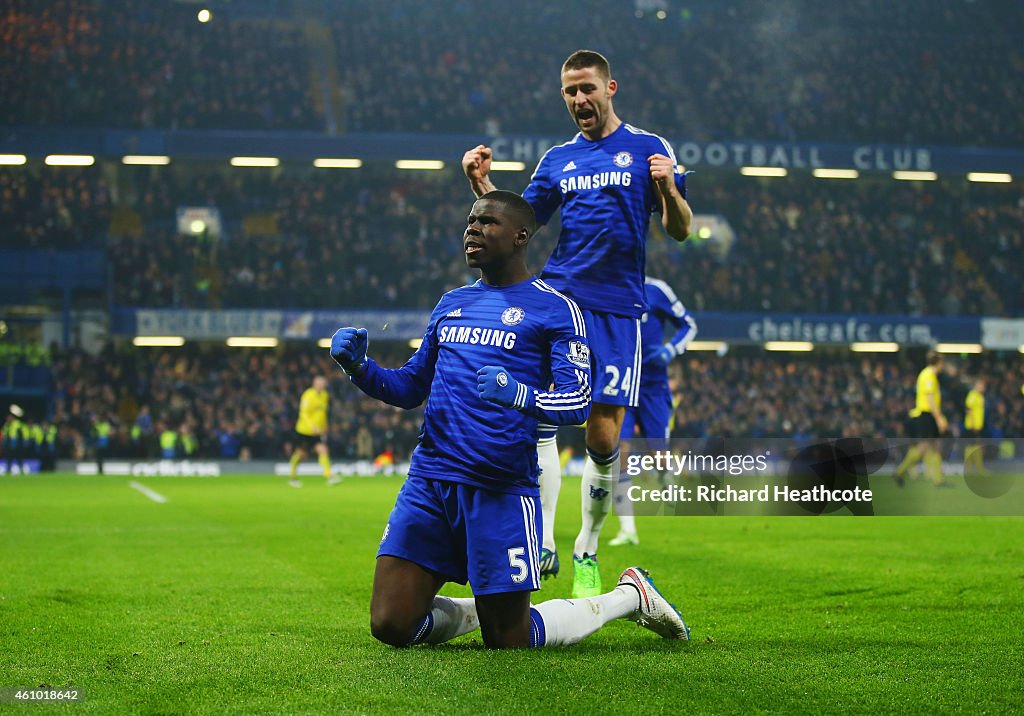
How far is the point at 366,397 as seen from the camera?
3325 cm

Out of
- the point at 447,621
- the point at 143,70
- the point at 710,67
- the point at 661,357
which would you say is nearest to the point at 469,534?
the point at 447,621

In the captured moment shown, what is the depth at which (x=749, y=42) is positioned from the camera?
126 ft

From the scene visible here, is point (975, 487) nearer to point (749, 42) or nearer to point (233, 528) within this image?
point (233, 528)

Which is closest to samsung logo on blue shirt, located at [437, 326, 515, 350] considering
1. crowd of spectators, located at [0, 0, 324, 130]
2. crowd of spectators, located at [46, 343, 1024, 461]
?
crowd of spectators, located at [46, 343, 1024, 461]

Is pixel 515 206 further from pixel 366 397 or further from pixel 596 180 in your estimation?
pixel 366 397

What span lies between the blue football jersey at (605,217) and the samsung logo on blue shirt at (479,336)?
160 centimetres

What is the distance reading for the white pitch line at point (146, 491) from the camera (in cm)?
1745

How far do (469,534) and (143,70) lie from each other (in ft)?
103

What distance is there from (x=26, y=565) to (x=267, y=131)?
984 inches

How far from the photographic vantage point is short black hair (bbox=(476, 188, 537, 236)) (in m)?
5.16

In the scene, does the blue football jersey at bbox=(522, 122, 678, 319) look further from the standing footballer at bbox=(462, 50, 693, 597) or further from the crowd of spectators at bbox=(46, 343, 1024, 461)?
the crowd of spectators at bbox=(46, 343, 1024, 461)

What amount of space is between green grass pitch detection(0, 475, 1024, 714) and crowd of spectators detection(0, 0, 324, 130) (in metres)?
22.7

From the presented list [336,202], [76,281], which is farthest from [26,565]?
[336,202]

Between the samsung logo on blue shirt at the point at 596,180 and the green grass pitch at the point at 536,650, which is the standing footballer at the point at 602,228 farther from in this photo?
the green grass pitch at the point at 536,650
